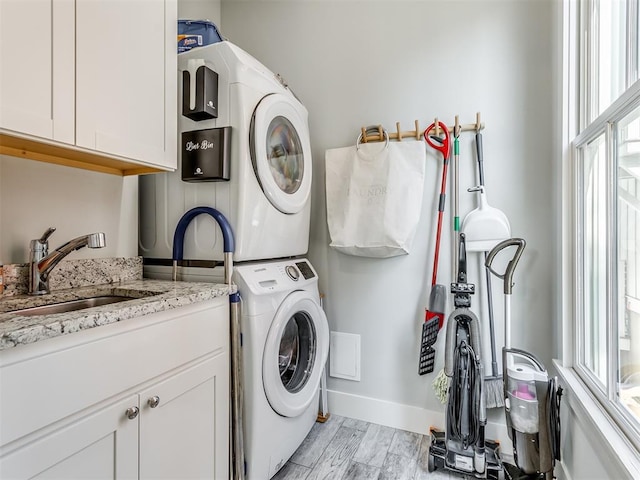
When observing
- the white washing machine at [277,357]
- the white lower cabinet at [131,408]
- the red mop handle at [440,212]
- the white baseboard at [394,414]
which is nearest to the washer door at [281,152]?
the white washing machine at [277,357]

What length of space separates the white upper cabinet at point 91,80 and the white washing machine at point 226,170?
0.12 m

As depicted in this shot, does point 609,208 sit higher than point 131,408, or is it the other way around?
point 609,208

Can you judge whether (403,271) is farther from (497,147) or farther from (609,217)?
(609,217)

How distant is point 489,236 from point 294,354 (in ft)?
4.01

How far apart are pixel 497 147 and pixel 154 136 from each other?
1.74 metres

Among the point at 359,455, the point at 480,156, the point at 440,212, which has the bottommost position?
the point at 359,455

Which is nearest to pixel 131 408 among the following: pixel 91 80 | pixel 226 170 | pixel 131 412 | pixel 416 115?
pixel 131 412

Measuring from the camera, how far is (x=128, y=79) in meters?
1.28

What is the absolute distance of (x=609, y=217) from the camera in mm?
1209

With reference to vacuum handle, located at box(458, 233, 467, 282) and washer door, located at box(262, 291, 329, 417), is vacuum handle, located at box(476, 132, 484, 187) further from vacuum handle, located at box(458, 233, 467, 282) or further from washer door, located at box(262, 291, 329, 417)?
washer door, located at box(262, 291, 329, 417)

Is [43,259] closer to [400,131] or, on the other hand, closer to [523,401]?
[400,131]

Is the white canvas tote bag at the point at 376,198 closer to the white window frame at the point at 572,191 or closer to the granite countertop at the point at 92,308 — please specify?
the white window frame at the point at 572,191

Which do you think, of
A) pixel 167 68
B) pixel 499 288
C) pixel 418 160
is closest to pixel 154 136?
pixel 167 68

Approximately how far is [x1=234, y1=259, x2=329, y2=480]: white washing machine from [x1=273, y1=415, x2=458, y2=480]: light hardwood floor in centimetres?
12
